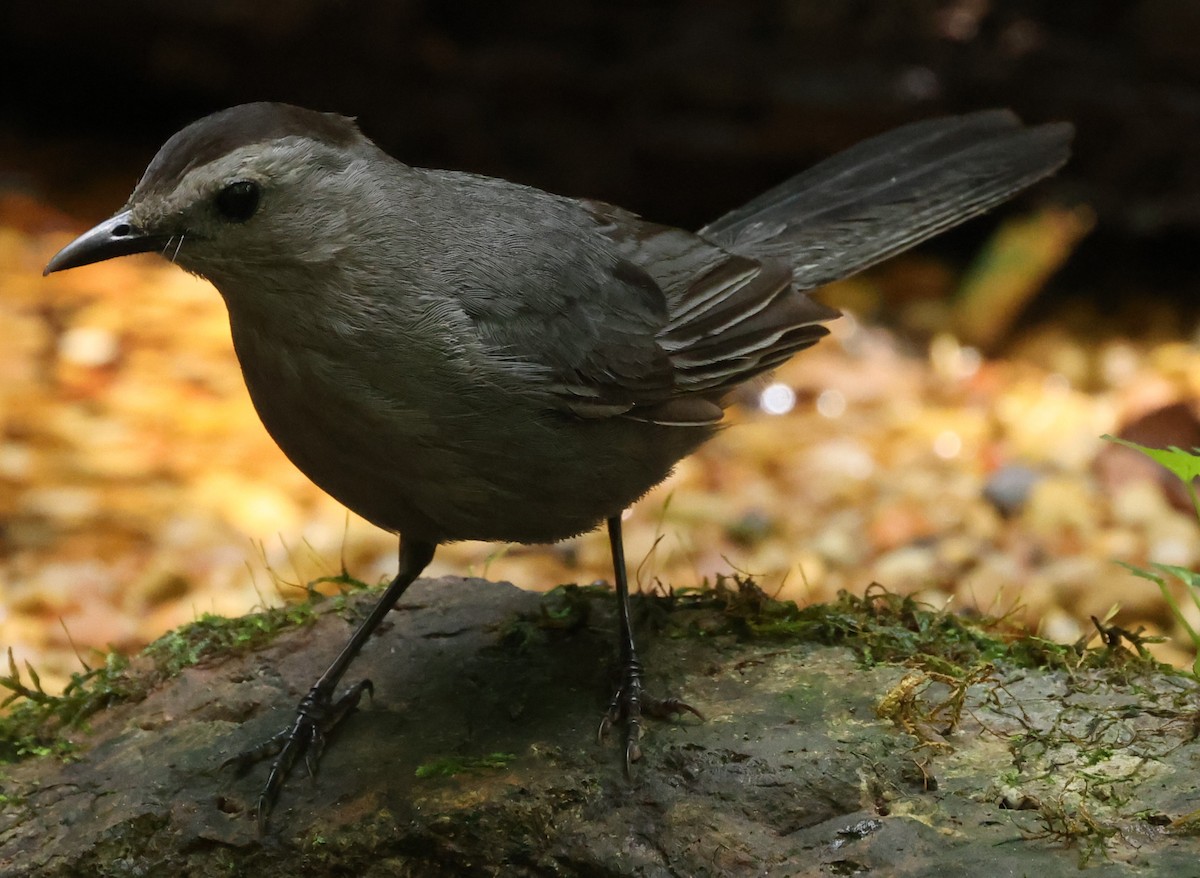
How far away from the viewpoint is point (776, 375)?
6.61m

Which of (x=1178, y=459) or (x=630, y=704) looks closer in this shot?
(x=1178, y=459)

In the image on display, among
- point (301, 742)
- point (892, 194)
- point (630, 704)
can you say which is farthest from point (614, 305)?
point (301, 742)

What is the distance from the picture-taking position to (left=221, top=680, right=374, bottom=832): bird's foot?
3082 millimetres

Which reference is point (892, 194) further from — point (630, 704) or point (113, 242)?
point (113, 242)

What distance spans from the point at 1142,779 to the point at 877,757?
0.54 meters

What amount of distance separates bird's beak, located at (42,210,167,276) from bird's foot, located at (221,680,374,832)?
3.91 feet

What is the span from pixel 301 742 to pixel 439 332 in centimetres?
109

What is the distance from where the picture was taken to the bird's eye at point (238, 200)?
9.05ft

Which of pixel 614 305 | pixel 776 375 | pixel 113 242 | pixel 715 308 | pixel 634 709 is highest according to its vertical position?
pixel 776 375

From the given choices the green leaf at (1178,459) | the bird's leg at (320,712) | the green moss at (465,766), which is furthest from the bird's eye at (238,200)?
the green leaf at (1178,459)

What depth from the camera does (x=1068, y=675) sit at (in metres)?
3.12

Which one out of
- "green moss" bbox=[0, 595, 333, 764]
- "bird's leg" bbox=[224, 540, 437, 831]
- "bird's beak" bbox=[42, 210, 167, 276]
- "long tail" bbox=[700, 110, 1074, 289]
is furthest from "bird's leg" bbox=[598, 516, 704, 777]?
"bird's beak" bbox=[42, 210, 167, 276]

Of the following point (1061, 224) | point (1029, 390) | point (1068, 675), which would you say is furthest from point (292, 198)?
point (1061, 224)

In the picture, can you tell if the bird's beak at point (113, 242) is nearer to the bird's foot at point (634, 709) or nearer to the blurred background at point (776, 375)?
the bird's foot at point (634, 709)
